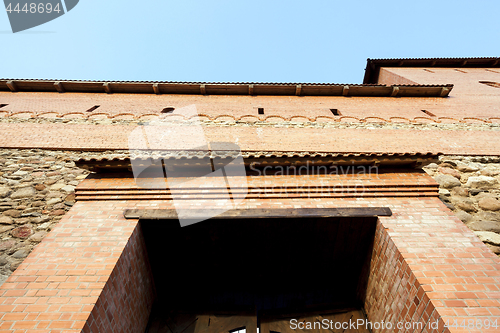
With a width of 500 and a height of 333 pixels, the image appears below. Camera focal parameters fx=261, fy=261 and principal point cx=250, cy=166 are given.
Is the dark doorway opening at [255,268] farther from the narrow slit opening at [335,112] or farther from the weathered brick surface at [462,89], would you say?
the weathered brick surface at [462,89]

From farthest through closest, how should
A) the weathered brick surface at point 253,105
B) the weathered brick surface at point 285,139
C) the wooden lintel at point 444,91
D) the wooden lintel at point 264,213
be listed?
the wooden lintel at point 444,91, the weathered brick surface at point 253,105, the weathered brick surface at point 285,139, the wooden lintel at point 264,213

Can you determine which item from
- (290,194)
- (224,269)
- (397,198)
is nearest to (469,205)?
(397,198)

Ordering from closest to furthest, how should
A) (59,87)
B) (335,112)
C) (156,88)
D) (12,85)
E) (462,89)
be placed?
(335,112)
(12,85)
(59,87)
(156,88)
(462,89)

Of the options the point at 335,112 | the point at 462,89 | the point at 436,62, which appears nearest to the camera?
the point at 335,112

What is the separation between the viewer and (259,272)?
419 centimetres

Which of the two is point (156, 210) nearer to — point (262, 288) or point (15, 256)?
point (15, 256)

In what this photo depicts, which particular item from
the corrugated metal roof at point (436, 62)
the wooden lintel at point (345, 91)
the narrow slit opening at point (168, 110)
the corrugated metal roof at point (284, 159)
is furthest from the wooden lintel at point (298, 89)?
the corrugated metal roof at point (436, 62)

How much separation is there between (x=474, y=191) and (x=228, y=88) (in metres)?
8.77

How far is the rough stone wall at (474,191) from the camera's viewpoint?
368 cm

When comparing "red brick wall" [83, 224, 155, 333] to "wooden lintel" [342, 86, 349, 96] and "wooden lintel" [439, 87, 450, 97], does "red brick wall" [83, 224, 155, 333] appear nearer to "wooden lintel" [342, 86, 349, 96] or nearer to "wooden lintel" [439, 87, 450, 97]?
"wooden lintel" [342, 86, 349, 96]

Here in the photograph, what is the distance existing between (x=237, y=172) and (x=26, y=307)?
2.88m

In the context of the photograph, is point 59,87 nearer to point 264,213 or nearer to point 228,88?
point 228,88

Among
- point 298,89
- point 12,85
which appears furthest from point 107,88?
point 298,89

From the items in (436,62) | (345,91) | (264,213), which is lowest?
(264,213)
